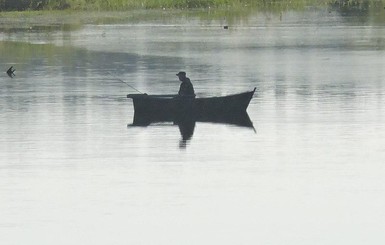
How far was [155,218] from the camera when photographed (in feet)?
63.3

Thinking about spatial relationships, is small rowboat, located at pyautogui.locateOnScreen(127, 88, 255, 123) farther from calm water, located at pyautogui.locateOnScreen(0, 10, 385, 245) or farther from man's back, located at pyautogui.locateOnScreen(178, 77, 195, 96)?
calm water, located at pyautogui.locateOnScreen(0, 10, 385, 245)

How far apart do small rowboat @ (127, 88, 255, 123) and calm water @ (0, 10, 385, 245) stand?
43 centimetres

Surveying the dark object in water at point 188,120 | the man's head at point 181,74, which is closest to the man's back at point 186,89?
the dark object in water at point 188,120

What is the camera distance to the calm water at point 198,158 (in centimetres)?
1867

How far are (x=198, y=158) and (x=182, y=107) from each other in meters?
6.00

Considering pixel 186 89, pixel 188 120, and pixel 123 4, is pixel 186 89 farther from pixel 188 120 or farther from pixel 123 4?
pixel 123 4

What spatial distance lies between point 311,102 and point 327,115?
12.3 feet

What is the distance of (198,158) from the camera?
25.7m

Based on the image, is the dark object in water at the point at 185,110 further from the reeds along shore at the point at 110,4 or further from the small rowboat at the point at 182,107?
the reeds along shore at the point at 110,4

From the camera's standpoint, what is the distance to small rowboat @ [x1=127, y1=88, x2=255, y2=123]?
31.4m

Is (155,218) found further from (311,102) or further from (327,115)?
(311,102)

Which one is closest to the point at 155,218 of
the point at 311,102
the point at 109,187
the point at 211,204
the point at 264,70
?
the point at 211,204

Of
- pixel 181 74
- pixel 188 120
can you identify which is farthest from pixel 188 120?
pixel 181 74

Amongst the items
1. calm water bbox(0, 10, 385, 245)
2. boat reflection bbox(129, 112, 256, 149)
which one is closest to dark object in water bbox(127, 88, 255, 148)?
boat reflection bbox(129, 112, 256, 149)
